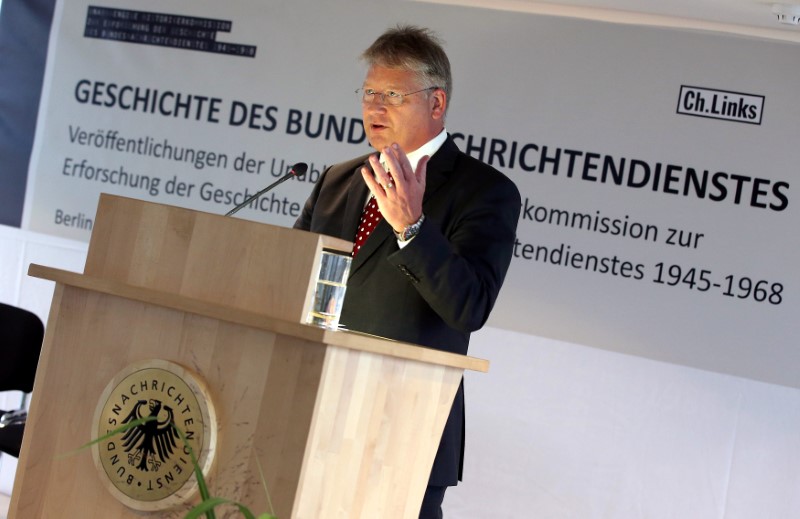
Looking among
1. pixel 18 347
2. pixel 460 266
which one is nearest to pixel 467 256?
pixel 460 266

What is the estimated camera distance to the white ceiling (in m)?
3.55

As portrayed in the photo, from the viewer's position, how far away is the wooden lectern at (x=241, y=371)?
1.50 meters

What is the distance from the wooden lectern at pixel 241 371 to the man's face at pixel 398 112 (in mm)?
728

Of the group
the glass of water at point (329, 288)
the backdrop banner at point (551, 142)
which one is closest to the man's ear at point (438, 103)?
the glass of water at point (329, 288)

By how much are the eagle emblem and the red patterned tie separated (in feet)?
2.52

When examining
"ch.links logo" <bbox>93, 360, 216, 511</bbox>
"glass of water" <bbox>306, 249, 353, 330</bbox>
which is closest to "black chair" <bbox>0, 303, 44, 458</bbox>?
"ch.links logo" <bbox>93, 360, 216, 511</bbox>

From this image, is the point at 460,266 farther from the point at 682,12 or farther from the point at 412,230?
the point at 682,12

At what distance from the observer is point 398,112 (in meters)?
2.30

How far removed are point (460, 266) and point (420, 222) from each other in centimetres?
14

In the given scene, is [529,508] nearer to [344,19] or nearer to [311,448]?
[344,19]

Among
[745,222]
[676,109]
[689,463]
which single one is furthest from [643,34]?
[689,463]

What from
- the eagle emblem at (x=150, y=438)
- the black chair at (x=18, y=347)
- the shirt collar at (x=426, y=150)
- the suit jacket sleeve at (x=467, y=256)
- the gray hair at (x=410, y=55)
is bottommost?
the black chair at (x=18, y=347)

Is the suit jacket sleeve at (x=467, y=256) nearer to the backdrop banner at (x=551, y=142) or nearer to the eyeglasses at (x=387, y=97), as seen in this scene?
the eyeglasses at (x=387, y=97)

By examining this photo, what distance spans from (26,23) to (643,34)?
2.96 metres
